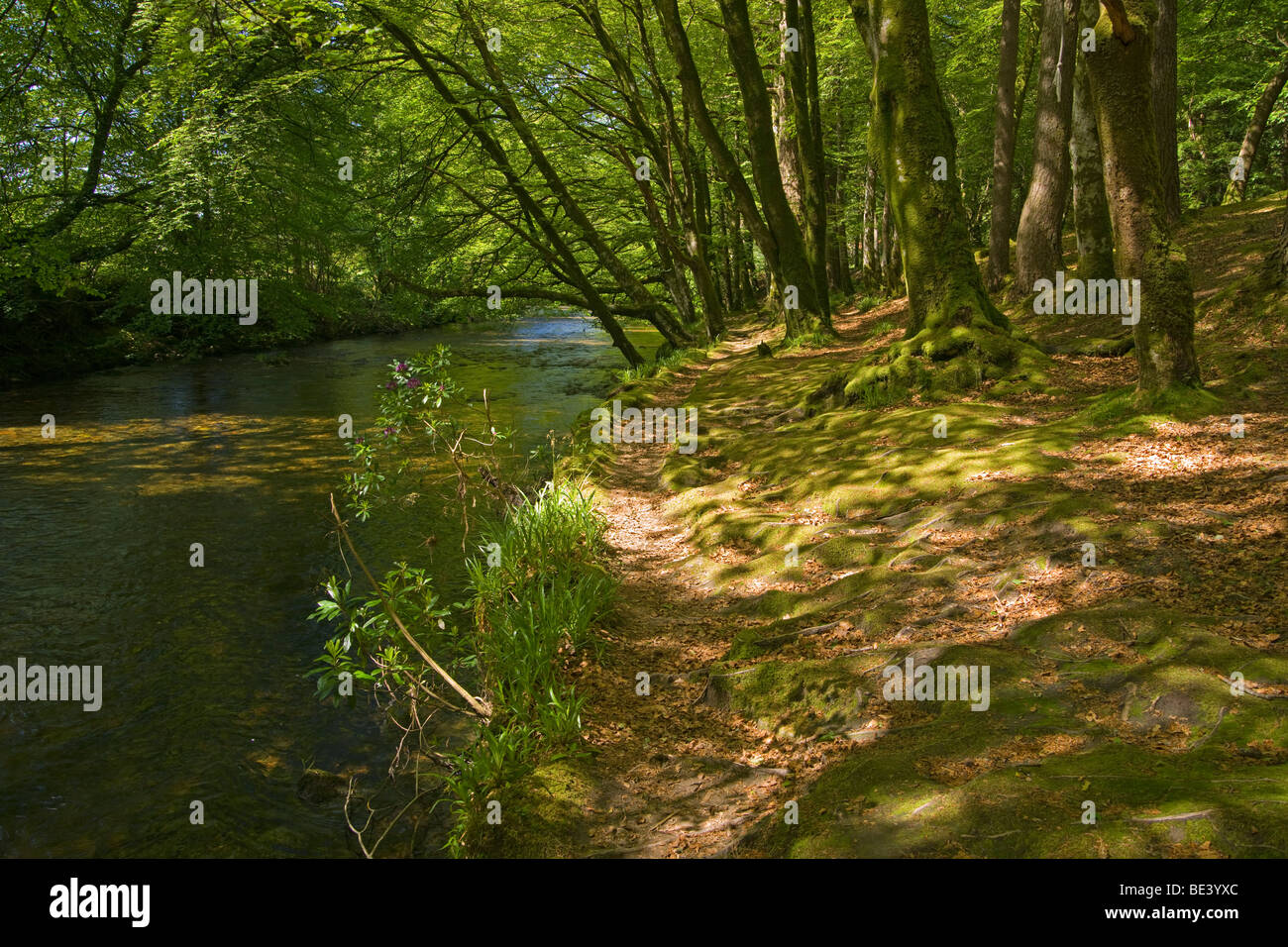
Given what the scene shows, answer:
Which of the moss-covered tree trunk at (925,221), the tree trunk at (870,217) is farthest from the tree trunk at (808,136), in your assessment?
the tree trunk at (870,217)

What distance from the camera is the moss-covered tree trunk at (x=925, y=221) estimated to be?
781 centimetres

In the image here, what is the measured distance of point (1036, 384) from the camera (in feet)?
23.6

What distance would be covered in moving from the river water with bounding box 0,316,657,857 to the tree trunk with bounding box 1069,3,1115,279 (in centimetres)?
858

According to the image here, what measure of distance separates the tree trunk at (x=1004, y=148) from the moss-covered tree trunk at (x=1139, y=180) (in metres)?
9.99

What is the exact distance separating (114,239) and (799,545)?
70.4 ft

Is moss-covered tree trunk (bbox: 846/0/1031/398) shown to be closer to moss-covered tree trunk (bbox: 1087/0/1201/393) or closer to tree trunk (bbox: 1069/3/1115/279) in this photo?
moss-covered tree trunk (bbox: 1087/0/1201/393)

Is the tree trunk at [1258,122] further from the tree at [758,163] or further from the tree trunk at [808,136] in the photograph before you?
the tree at [758,163]

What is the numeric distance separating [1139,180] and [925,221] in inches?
112

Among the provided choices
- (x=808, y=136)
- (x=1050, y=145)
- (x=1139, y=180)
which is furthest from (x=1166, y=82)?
(x=1139, y=180)

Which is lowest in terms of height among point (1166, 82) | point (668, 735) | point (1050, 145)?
point (668, 735)

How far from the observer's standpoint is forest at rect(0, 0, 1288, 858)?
319 cm

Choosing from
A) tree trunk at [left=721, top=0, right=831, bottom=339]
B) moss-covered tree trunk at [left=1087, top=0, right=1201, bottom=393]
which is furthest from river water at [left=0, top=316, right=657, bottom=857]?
moss-covered tree trunk at [left=1087, top=0, right=1201, bottom=393]

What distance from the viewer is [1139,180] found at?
5246 millimetres

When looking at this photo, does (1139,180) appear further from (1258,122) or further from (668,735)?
(1258,122)
